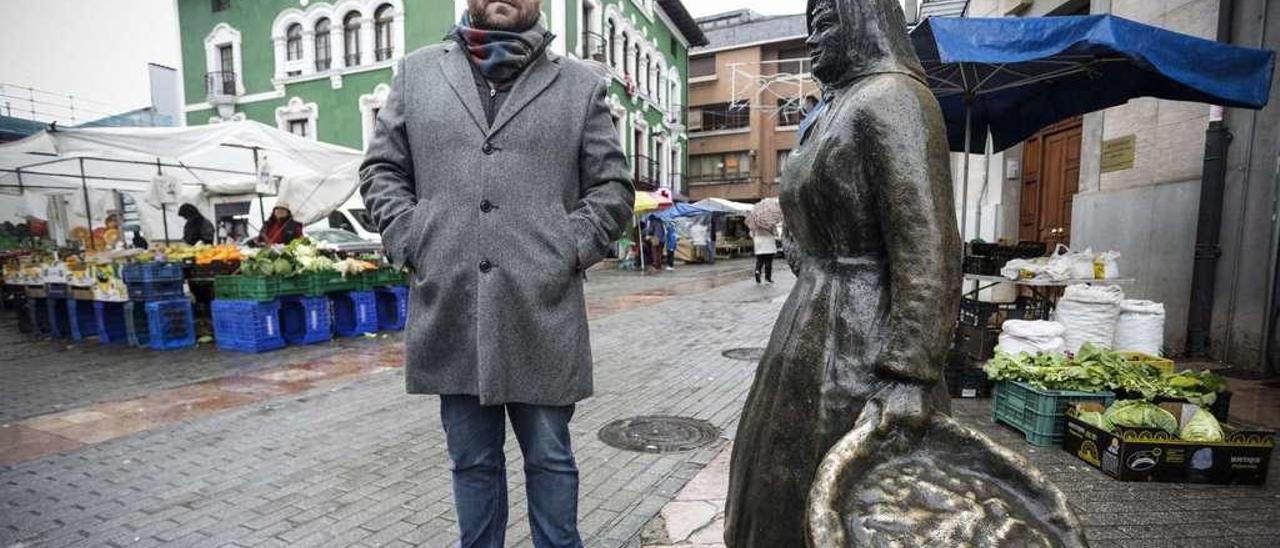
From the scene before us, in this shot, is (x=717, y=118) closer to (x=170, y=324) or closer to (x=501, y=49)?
(x=170, y=324)

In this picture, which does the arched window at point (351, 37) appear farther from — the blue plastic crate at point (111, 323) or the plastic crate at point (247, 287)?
the plastic crate at point (247, 287)

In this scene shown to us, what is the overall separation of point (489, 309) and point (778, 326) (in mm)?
887

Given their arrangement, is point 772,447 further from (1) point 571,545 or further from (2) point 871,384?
(1) point 571,545

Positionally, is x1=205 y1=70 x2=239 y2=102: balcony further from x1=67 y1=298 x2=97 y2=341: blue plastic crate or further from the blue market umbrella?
the blue market umbrella

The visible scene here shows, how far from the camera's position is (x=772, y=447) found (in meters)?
1.67

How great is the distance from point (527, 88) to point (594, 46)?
80.7 feet

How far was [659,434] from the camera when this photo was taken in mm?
4363

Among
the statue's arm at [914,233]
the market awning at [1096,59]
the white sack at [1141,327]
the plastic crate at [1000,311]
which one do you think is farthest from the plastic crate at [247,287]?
the white sack at [1141,327]

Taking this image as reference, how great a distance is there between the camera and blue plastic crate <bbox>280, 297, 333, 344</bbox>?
320 inches

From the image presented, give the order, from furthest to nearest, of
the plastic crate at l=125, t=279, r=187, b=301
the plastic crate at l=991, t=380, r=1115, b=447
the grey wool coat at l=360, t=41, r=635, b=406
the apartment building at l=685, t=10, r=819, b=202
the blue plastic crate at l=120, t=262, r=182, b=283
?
the apartment building at l=685, t=10, r=819, b=202 < the plastic crate at l=125, t=279, r=187, b=301 < the blue plastic crate at l=120, t=262, r=182, b=283 < the plastic crate at l=991, t=380, r=1115, b=447 < the grey wool coat at l=360, t=41, r=635, b=406

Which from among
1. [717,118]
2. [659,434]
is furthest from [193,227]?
[717,118]

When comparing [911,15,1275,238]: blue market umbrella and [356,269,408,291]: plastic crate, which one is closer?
[911,15,1275,238]: blue market umbrella

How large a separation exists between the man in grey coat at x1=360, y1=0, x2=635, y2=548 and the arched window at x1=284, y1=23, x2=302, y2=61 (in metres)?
27.3

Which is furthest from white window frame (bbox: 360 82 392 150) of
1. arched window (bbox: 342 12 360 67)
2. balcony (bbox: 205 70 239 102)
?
balcony (bbox: 205 70 239 102)
